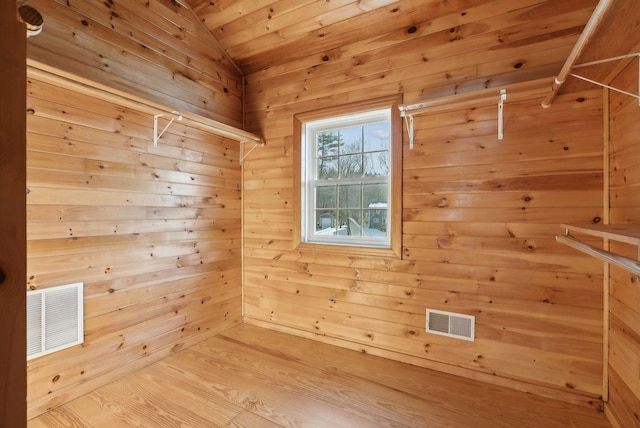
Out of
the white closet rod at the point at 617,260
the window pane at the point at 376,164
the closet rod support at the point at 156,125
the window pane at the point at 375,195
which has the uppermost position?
the closet rod support at the point at 156,125

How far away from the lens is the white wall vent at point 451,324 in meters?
2.10

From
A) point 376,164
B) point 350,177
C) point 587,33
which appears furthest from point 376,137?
point 587,33

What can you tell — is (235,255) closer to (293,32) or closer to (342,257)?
(342,257)

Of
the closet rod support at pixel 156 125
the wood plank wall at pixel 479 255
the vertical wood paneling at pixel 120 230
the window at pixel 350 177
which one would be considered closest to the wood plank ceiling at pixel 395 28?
the wood plank wall at pixel 479 255

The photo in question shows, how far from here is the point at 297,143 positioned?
279 cm

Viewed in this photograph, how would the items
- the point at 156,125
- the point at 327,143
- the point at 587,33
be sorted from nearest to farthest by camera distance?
the point at 587,33
the point at 156,125
the point at 327,143

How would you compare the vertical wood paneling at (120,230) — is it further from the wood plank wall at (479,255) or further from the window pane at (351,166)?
the window pane at (351,166)

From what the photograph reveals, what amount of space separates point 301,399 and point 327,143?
6.95 ft

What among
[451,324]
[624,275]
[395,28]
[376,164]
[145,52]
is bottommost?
[451,324]

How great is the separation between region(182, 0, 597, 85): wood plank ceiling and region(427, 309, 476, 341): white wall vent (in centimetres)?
170

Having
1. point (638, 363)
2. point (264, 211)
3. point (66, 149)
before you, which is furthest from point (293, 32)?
point (638, 363)

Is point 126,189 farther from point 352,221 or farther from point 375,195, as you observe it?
point 375,195
